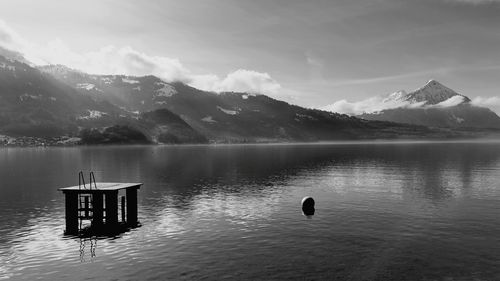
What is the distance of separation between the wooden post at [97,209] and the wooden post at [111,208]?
0.90 metres

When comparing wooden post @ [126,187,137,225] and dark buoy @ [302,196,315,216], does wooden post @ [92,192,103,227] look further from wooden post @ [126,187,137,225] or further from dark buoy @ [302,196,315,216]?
dark buoy @ [302,196,315,216]

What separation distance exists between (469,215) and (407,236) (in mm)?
19112

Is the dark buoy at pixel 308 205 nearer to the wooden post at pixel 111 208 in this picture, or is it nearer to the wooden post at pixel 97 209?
the wooden post at pixel 111 208

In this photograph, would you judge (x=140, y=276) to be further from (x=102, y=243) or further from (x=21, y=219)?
(x=21, y=219)

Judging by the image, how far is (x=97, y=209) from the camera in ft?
176

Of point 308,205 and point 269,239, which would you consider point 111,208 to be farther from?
point 308,205

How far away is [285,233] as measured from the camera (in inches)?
2047

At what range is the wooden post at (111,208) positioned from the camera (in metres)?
54.0

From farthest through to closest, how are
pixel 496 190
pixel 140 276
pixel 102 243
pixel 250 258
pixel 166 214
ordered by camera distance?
pixel 496 190, pixel 166 214, pixel 102 243, pixel 250 258, pixel 140 276

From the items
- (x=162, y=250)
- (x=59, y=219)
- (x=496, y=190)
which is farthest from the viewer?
(x=496, y=190)

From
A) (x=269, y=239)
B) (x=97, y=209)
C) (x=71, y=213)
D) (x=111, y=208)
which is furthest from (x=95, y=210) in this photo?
(x=269, y=239)

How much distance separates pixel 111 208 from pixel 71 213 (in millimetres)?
4954

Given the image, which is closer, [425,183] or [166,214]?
[166,214]

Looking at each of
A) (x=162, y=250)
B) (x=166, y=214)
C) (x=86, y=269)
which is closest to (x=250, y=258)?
(x=162, y=250)
